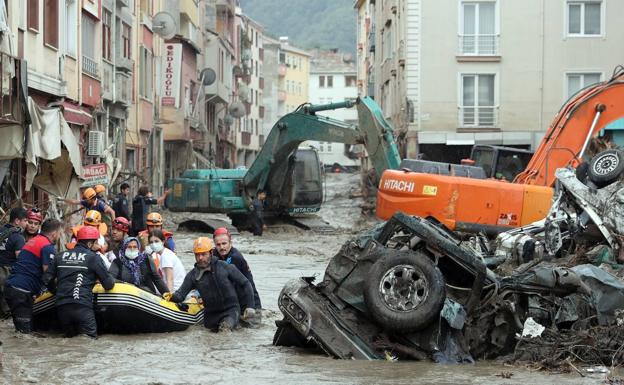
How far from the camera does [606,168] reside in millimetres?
17234

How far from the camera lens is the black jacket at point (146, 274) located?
562 inches

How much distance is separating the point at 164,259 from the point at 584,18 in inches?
1292

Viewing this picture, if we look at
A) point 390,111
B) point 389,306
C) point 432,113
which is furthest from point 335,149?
point 389,306

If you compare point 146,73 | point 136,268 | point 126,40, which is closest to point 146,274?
point 136,268

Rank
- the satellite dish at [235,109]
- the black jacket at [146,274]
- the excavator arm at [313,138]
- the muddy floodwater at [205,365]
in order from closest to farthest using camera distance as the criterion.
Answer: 1. the muddy floodwater at [205,365]
2. the black jacket at [146,274]
3. the excavator arm at [313,138]
4. the satellite dish at [235,109]

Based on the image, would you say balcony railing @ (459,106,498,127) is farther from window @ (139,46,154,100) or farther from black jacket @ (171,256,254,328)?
black jacket @ (171,256,254,328)

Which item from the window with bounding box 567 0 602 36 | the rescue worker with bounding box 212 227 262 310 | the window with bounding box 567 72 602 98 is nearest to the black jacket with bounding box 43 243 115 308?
the rescue worker with bounding box 212 227 262 310

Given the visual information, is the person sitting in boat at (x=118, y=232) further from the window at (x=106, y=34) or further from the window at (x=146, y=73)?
the window at (x=146, y=73)

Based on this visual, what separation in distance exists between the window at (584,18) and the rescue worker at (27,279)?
112 feet

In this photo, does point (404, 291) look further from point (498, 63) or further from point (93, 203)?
point (498, 63)

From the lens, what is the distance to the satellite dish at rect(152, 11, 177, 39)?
39.8 meters

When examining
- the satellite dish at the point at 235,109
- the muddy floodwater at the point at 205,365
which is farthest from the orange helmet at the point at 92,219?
the satellite dish at the point at 235,109

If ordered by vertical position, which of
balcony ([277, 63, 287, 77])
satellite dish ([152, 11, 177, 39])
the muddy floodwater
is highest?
balcony ([277, 63, 287, 77])

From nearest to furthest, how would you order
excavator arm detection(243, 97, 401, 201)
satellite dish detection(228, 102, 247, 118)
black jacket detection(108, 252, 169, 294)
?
1. black jacket detection(108, 252, 169, 294)
2. excavator arm detection(243, 97, 401, 201)
3. satellite dish detection(228, 102, 247, 118)
